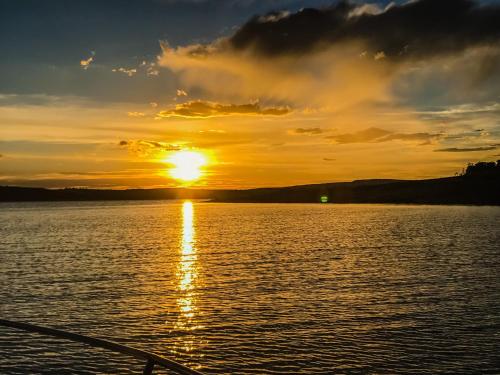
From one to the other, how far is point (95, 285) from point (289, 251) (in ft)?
122

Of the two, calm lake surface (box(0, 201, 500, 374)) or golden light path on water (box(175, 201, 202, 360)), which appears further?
golden light path on water (box(175, 201, 202, 360))

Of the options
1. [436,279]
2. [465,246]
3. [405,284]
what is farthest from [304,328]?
[465,246]

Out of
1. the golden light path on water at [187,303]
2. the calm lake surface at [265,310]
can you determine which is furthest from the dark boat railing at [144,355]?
the golden light path on water at [187,303]

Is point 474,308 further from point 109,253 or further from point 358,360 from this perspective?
point 109,253

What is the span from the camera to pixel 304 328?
32.3m

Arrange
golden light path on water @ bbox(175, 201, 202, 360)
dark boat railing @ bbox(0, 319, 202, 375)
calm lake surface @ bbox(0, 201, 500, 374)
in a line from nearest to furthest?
1. dark boat railing @ bbox(0, 319, 202, 375)
2. calm lake surface @ bbox(0, 201, 500, 374)
3. golden light path on water @ bbox(175, 201, 202, 360)

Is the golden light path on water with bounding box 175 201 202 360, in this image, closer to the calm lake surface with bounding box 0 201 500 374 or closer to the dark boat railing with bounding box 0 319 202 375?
the calm lake surface with bounding box 0 201 500 374

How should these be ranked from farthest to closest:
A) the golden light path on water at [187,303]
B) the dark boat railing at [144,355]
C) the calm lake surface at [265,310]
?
the golden light path on water at [187,303] < the calm lake surface at [265,310] < the dark boat railing at [144,355]

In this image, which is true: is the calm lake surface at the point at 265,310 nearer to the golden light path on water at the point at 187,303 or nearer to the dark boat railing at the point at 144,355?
the golden light path on water at the point at 187,303

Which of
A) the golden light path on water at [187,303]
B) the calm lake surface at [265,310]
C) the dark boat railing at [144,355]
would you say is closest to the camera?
the dark boat railing at [144,355]

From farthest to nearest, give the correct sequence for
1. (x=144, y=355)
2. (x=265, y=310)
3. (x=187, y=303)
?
(x=187, y=303)
(x=265, y=310)
(x=144, y=355)

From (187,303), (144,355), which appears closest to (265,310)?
(187,303)

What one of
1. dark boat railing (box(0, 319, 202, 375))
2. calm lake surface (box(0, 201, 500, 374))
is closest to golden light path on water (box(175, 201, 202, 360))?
calm lake surface (box(0, 201, 500, 374))

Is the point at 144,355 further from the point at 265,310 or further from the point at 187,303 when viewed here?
the point at 187,303
